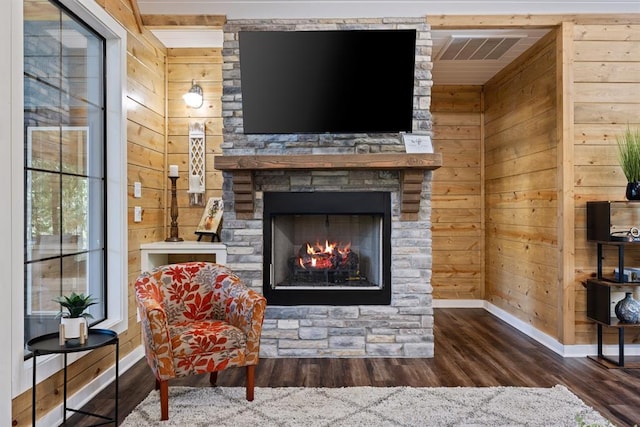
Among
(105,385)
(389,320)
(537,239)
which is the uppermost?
(537,239)

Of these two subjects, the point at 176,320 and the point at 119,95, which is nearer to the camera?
the point at 176,320

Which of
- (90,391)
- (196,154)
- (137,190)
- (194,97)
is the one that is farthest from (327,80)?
(90,391)

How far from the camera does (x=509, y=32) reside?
3.83 metres

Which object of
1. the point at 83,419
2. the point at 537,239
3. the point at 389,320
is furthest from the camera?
the point at 537,239

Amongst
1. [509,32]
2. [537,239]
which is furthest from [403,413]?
[509,32]

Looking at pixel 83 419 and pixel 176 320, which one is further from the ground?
pixel 176 320

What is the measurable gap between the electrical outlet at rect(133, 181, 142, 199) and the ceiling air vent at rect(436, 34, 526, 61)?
9.19ft

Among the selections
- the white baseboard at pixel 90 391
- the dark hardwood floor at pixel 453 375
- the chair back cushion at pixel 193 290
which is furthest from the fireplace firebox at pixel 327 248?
the white baseboard at pixel 90 391

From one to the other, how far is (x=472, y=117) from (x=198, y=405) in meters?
4.29

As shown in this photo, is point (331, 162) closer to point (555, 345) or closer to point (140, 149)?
point (140, 149)

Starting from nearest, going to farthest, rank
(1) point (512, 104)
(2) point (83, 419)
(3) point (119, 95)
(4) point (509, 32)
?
(2) point (83, 419), (3) point (119, 95), (4) point (509, 32), (1) point (512, 104)

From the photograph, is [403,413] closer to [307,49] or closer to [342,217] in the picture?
[342,217]

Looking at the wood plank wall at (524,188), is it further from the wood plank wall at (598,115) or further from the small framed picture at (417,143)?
the small framed picture at (417,143)

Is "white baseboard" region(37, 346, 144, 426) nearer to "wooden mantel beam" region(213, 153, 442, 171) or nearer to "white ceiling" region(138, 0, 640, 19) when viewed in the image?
"wooden mantel beam" region(213, 153, 442, 171)
